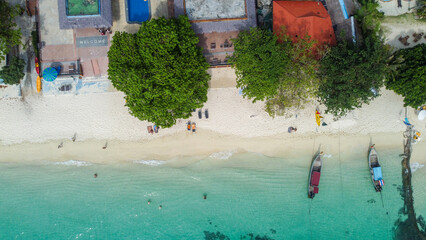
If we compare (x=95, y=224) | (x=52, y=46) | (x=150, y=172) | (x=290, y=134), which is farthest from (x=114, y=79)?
(x=290, y=134)

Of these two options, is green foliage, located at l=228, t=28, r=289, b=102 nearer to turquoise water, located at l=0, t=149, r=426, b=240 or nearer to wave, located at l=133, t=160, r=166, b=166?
turquoise water, located at l=0, t=149, r=426, b=240

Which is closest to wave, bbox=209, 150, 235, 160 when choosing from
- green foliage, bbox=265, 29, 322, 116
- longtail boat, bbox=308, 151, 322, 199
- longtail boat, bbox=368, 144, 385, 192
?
green foliage, bbox=265, 29, 322, 116

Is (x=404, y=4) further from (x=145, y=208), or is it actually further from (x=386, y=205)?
(x=145, y=208)

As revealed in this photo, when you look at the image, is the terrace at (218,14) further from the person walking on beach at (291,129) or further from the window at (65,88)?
the window at (65,88)

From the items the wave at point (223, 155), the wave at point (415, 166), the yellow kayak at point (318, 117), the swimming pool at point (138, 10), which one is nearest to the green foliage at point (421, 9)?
the yellow kayak at point (318, 117)

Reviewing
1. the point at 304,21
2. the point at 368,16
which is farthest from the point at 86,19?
the point at 368,16

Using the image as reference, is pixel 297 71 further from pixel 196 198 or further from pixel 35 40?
pixel 35 40

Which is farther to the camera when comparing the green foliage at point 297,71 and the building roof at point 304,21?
the building roof at point 304,21
